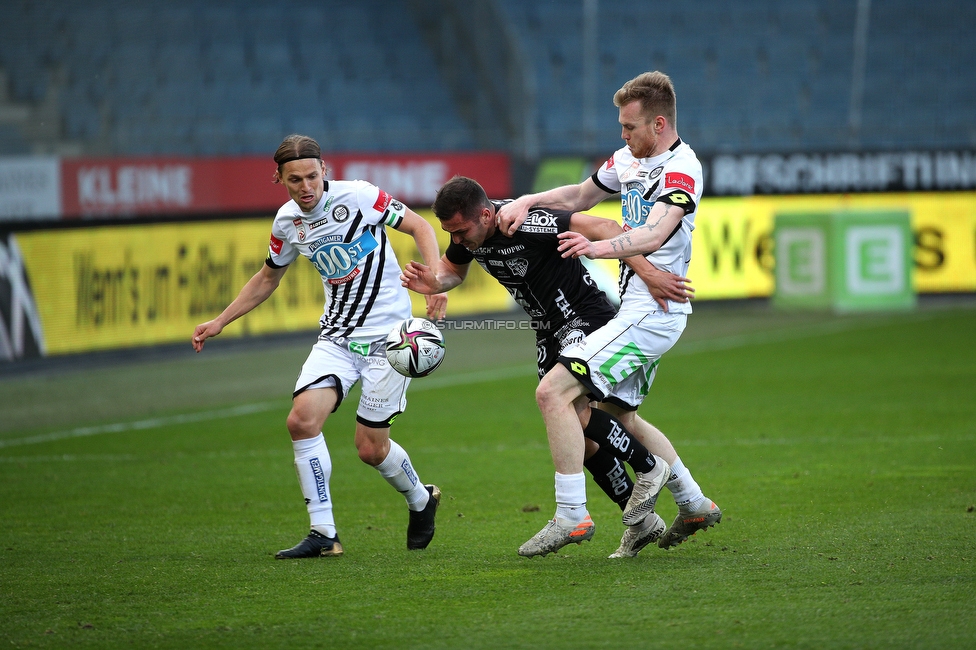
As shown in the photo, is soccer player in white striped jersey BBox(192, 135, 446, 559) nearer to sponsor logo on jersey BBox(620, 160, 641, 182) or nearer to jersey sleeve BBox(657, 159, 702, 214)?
sponsor logo on jersey BBox(620, 160, 641, 182)

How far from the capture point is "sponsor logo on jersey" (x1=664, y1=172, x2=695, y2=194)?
18.0 feet

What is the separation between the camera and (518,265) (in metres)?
5.82

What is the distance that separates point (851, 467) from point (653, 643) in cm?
403

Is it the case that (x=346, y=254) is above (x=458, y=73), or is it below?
below

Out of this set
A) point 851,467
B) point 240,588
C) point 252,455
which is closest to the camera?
point 240,588

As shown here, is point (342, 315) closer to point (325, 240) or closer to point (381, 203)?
point (325, 240)

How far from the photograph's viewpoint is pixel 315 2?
2433cm

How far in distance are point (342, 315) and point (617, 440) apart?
1501 mm

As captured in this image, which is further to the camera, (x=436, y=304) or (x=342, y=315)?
(x=342, y=315)

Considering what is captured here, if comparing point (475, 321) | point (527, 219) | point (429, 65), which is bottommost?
point (475, 321)

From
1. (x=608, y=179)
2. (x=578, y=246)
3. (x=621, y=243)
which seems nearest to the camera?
(x=578, y=246)

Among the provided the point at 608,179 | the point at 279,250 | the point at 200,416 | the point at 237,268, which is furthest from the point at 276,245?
the point at 237,268

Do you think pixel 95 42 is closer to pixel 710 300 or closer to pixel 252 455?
pixel 710 300

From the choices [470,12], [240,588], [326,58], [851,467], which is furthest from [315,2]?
[240,588]
